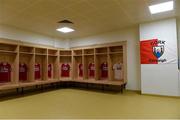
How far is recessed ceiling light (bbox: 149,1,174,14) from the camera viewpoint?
12.6 feet

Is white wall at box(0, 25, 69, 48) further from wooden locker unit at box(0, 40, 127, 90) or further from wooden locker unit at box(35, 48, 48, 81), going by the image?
wooden locker unit at box(35, 48, 48, 81)

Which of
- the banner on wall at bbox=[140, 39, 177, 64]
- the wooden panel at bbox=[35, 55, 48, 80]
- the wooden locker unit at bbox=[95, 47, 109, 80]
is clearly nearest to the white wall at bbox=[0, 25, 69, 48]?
the wooden panel at bbox=[35, 55, 48, 80]

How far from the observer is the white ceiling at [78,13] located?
144 inches

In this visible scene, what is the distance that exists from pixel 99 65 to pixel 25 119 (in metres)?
4.45

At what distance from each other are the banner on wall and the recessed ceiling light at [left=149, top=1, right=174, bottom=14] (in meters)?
1.18

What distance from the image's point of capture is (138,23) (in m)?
5.45

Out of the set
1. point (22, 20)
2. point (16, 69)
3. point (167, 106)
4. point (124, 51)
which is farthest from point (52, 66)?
point (167, 106)

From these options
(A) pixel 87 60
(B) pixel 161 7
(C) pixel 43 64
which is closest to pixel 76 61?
(A) pixel 87 60

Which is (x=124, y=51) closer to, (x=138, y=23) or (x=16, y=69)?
(x=138, y=23)

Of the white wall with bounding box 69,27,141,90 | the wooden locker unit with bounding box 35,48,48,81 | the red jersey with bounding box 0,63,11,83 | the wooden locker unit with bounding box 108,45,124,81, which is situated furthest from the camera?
the wooden locker unit with bounding box 35,48,48,81

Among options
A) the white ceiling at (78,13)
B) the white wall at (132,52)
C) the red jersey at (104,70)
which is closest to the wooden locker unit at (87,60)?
the red jersey at (104,70)

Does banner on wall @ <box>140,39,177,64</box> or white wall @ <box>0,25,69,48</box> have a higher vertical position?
white wall @ <box>0,25,69,48</box>

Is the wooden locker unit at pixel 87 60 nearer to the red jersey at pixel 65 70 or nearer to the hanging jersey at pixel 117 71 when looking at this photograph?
the red jersey at pixel 65 70

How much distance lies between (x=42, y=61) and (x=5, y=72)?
1.85m
